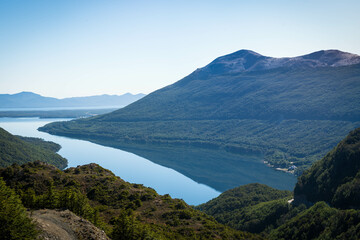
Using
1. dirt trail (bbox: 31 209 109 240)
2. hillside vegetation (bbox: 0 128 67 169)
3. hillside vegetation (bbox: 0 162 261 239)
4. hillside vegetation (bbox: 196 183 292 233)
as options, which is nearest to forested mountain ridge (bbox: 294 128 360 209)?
hillside vegetation (bbox: 196 183 292 233)

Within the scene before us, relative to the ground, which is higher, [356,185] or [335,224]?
[356,185]

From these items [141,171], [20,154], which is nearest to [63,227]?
[141,171]

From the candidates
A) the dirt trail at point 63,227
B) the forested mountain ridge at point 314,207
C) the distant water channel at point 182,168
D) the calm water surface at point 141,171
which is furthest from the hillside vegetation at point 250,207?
the dirt trail at point 63,227

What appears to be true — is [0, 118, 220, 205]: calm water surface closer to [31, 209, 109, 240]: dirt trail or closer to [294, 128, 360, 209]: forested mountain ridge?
[294, 128, 360, 209]: forested mountain ridge

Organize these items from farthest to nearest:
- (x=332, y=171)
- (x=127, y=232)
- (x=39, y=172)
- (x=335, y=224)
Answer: (x=332, y=171), (x=335, y=224), (x=39, y=172), (x=127, y=232)

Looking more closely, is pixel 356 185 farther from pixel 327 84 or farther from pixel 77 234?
pixel 327 84

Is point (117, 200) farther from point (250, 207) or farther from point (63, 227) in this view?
point (250, 207)

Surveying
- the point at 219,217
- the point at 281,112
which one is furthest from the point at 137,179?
the point at 281,112

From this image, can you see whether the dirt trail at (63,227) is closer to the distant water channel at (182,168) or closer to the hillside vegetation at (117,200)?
the hillside vegetation at (117,200)
